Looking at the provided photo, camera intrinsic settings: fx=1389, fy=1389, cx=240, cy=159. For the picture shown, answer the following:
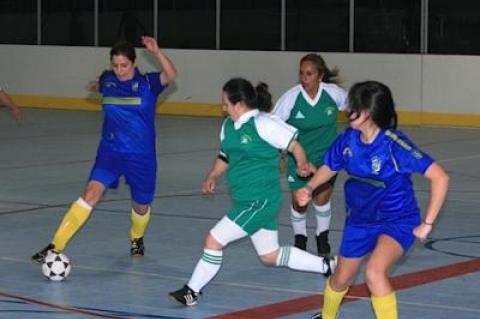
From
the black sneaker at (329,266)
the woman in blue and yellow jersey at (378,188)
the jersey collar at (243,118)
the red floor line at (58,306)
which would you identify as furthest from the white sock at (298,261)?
the woman in blue and yellow jersey at (378,188)

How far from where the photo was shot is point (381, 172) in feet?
25.9

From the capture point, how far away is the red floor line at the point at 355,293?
9312 mm

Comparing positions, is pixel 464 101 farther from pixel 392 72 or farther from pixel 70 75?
pixel 70 75

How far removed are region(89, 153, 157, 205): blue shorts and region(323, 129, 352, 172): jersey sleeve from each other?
3.22 m

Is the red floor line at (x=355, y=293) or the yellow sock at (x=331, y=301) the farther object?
the red floor line at (x=355, y=293)

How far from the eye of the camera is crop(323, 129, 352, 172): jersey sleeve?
805 centimetres

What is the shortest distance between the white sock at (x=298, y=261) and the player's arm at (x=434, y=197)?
195 centimetres

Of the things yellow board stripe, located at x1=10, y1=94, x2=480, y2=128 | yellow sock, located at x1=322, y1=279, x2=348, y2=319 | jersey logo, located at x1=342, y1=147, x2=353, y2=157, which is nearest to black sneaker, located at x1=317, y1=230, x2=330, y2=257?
yellow sock, located at x1=322, y1=279, x2=348, y2=319

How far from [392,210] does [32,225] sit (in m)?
6.18

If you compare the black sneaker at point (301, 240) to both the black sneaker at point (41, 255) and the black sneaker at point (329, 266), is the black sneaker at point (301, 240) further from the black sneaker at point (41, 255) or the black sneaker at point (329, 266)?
the black sneaker at point (41, 255)

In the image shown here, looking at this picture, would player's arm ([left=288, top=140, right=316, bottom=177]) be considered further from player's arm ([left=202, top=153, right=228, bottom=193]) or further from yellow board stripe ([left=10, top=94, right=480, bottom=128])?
yellow board stripe ([left=10, top=94, right=480, bottom=128])

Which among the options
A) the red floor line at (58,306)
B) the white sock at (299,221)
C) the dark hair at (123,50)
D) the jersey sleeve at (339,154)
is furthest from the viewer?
the white sock at (299,221)

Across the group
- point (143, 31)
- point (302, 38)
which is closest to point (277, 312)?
point (302, 38)

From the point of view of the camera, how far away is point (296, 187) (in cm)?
1128
